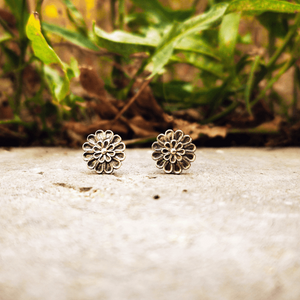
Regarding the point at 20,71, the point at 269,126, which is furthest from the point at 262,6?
the point at 20,71

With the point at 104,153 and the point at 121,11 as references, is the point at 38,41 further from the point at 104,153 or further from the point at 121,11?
the point at 121,11

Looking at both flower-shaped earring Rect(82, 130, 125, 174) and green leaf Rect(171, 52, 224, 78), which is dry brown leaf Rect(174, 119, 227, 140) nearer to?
green leaf Rect(171, 52, 224, 78)

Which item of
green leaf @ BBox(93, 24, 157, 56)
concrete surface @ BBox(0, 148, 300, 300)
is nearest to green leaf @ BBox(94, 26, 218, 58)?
green leaf @ BBox(93, 24, 157, 56)

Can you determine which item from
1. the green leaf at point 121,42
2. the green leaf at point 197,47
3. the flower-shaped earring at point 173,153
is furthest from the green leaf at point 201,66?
the flower-shaped earring at point 173,153

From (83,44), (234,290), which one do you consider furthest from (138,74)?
(234,290)

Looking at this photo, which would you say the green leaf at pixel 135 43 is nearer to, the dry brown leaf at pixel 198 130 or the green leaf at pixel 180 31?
the green leaf at pixel 180 31

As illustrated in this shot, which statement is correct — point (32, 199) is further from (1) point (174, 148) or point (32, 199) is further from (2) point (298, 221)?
(2) point (298, 221)
